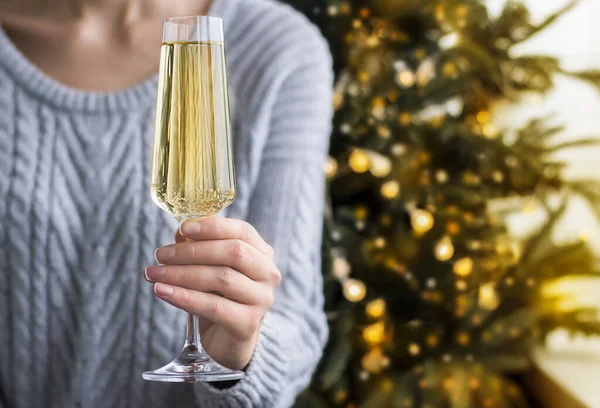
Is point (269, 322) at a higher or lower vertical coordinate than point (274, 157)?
lower

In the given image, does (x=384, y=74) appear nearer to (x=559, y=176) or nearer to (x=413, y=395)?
(x=559, y=176)

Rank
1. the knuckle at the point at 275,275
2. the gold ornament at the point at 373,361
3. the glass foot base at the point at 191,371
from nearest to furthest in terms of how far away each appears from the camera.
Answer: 1. the glass foot base at the point at 191,371
2. the knuckle at the point at 275,275
3. the gold ornament at the point at 373,361

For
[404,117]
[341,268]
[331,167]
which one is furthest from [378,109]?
[341,268]

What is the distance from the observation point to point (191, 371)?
75 cm

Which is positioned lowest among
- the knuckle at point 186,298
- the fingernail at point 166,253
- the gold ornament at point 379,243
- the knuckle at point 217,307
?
the knuckle at point 217,307

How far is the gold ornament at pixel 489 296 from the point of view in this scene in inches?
84.0

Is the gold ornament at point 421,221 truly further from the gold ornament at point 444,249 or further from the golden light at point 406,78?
the golden light at point 406,78

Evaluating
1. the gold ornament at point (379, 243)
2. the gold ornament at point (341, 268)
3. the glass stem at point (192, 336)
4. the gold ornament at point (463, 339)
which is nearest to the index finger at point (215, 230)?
the glass stem at point (192, 336)

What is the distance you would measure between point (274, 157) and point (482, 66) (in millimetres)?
977

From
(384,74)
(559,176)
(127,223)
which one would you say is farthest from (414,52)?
(127,223)

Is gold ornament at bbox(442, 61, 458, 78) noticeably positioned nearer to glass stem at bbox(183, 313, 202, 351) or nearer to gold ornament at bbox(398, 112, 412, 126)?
gold ornament at bbox(398, 112, 412, 126)

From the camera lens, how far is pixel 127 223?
1.23m

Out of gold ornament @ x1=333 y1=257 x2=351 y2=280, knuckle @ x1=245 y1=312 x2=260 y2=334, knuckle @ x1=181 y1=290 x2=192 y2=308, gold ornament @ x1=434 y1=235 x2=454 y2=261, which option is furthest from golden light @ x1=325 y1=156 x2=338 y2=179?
knuckle @ x1=181 y1=290 x2=192 y2=308

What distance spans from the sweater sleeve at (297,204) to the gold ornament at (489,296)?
0.97 meters
